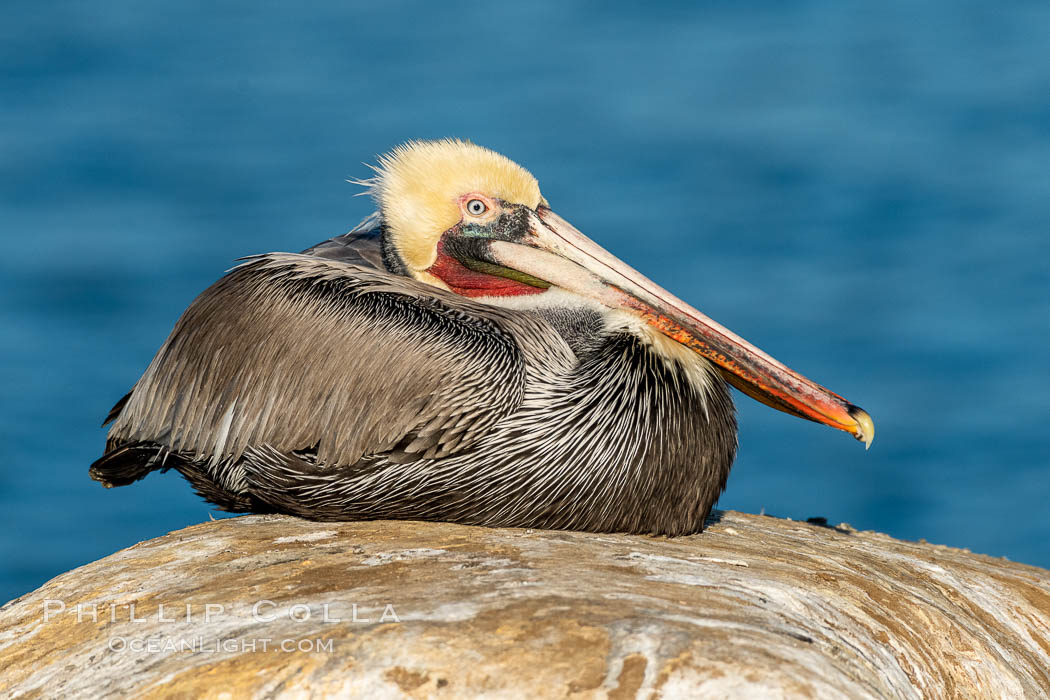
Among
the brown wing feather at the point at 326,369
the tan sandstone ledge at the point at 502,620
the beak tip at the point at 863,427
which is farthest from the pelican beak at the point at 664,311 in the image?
the tan sandstone ledge at the point at 502,620

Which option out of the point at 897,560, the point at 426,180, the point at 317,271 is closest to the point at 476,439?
the point at 317,271

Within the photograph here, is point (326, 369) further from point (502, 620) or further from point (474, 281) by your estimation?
point (502, 620)

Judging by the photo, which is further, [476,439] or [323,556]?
[476,439]

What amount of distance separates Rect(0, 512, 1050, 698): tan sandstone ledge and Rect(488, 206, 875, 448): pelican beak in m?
0.62

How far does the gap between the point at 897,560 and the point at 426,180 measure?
2.73 m

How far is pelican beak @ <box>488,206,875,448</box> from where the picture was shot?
4957 millimetres

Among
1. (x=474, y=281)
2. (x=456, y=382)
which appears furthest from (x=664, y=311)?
(x=456, y=382)

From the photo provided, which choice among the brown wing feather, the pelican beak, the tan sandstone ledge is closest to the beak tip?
the pelican beak

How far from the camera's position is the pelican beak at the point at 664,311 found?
4957mm

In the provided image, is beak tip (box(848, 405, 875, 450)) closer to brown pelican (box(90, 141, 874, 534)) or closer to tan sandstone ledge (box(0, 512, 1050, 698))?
brown pelican (box(90, 141, 874, 534))

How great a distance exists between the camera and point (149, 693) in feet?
10.5

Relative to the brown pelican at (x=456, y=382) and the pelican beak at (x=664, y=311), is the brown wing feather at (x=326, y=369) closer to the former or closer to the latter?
the brown pelican at (x=456, y=382)

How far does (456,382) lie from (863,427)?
1745 millimetres

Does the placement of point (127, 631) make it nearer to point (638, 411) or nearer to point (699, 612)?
point (699, 612)
